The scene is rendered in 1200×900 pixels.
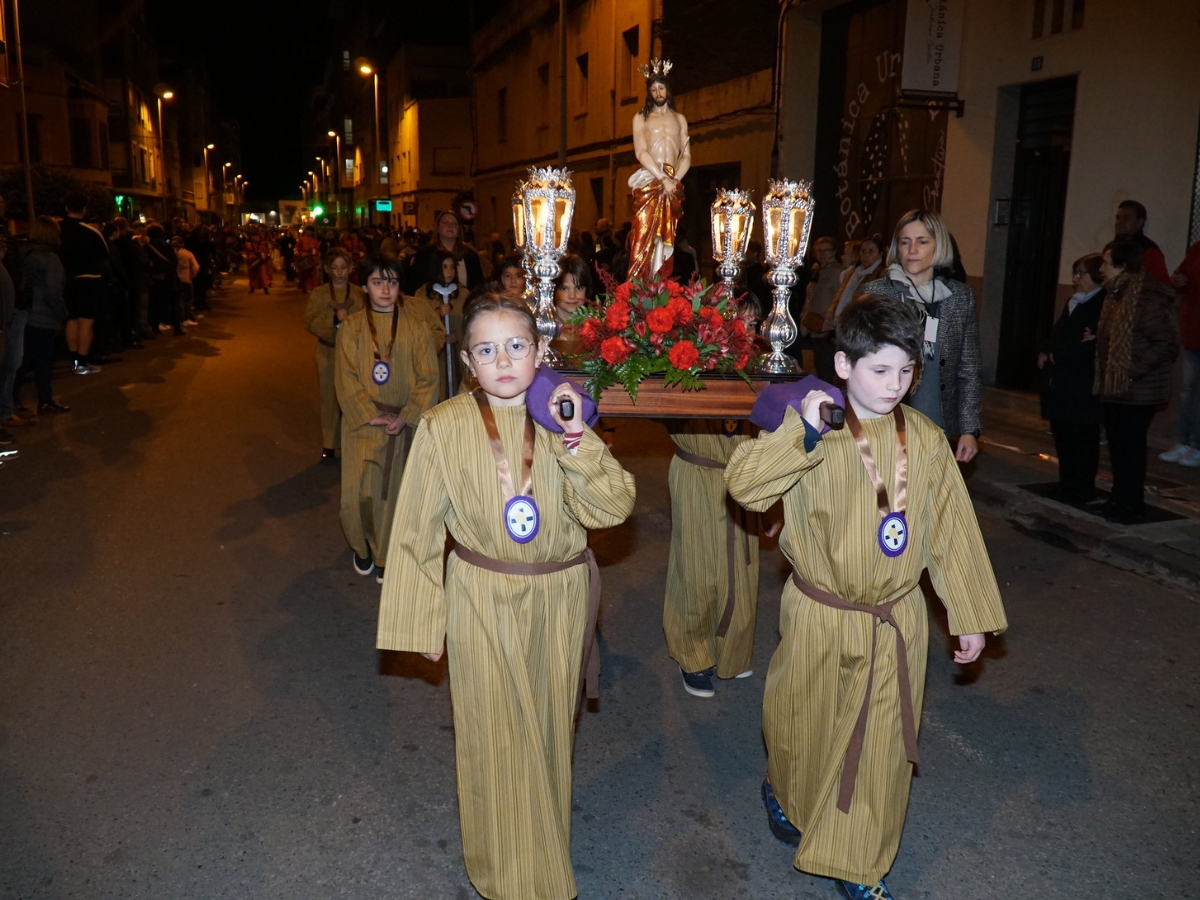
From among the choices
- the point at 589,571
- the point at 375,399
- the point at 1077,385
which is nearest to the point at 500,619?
the point at 589,571

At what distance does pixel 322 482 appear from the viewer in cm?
900

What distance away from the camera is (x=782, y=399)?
326 centimetres

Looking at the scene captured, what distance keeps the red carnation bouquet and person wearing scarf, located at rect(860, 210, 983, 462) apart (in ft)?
2.77

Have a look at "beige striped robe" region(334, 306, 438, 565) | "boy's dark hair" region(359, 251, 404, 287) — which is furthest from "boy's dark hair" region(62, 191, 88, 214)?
"beige striped robe" region(334, 306, 438, 565)

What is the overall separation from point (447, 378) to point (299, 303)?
23.9 meters

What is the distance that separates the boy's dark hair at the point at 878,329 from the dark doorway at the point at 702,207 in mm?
16402

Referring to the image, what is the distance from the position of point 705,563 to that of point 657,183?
2.07 m

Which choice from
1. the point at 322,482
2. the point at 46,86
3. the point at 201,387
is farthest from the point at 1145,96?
the point at 46,86

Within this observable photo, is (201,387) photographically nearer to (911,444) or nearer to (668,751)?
(668,751)

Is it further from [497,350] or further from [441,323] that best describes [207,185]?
[497,350]

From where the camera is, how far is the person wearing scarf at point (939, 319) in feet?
16.1

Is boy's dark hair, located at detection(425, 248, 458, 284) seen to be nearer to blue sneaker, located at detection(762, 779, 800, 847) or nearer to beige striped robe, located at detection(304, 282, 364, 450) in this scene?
beige striped robe, located at detection(304, 282, 364, 450)

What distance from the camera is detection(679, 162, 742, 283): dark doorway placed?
19.4 m

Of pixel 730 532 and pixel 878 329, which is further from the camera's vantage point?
pixel 730 532
